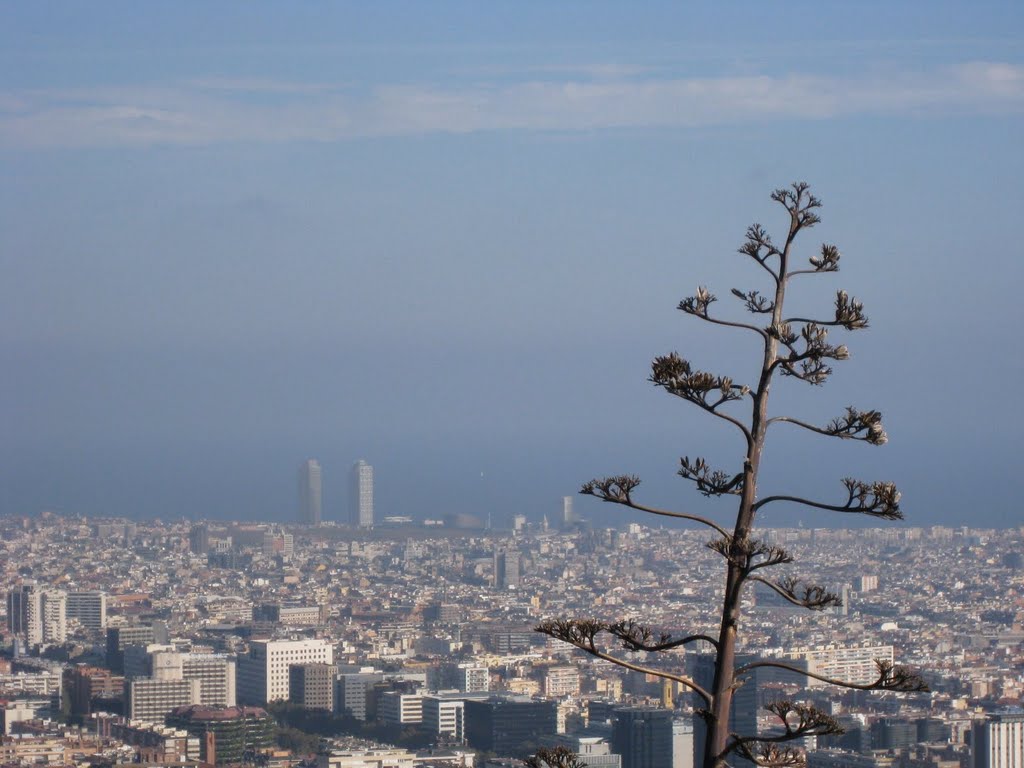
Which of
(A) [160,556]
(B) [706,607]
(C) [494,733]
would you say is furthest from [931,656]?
(A) [160,556]

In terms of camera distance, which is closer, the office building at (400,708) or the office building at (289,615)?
the office building at (400,708)

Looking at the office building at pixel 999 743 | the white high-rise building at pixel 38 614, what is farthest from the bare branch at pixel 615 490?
the white high-rise building at pixel 38 614

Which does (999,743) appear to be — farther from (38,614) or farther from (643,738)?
(38,614)

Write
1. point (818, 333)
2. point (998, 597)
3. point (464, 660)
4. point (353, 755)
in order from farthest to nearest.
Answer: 1. point (998, 597)
2. point (464, 660)
3. point (353, 755)
4. point (818, 333)

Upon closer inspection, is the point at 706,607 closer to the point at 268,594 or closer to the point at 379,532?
the point at 268,594

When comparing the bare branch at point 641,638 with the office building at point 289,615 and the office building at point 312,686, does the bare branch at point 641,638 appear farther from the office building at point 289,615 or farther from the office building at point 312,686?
the office building at point 289,615

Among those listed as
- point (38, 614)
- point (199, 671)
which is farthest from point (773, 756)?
point (38, 614)
